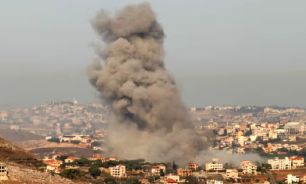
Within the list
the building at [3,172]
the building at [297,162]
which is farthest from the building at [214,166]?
the building at [3,172]

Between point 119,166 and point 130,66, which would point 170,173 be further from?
point 130,66

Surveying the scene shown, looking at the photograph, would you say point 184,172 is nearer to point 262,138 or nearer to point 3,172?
point 3,172

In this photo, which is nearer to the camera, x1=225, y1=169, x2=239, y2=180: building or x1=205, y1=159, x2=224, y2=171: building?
x1=225, y1=169, x2=239, y2=180: building

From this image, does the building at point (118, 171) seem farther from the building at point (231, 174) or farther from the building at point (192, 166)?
the building at point (231, 174)

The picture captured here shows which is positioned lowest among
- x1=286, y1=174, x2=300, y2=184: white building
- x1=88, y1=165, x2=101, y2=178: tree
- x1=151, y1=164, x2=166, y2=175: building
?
x1=286, y1=174, x2=300, y2=184: white building

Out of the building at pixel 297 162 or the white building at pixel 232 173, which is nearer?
the white building at pixel 232 173

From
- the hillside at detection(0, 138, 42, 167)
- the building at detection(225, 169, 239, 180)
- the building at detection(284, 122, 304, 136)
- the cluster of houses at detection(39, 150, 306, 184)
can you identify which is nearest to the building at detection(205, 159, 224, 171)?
the cluster of houses at detection(39, 150, 306, 184)

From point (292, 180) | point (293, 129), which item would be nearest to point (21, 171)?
point (292, 180)

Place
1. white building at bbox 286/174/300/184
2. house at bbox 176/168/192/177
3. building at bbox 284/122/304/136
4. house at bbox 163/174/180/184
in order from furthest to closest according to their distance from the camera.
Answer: building at bbox 284/122/304/136 < house at bbox 176/168/192/177 < white building at bbox 286/174/300/184 < house at bbox 163/174/180/184

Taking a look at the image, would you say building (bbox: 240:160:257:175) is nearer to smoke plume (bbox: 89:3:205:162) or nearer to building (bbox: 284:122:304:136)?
smoke plume (bbox: 89:3:205:162)

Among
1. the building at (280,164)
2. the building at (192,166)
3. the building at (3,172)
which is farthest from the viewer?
the building at (280,164)
